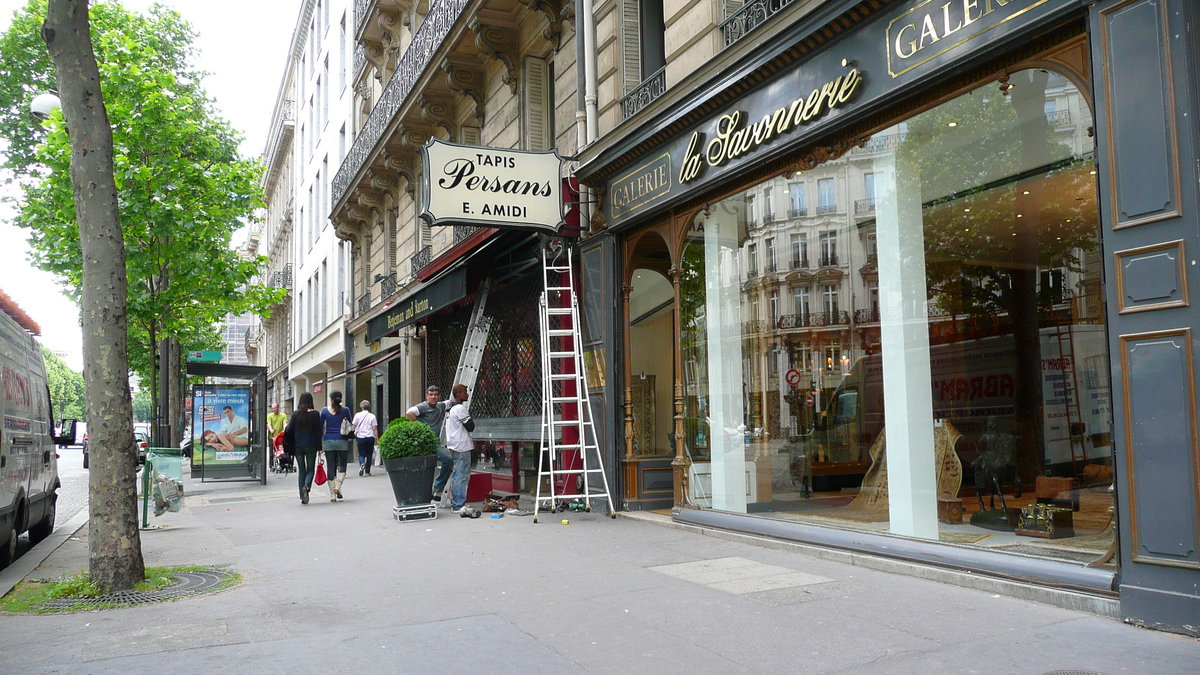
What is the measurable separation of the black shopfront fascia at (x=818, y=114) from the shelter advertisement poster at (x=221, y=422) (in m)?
12.0

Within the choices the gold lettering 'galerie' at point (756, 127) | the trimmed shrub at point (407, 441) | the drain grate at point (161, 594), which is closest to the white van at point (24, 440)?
the drain grate at point (161, 594)

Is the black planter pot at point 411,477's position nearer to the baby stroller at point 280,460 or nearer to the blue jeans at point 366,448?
the blue jeans at point 366,448

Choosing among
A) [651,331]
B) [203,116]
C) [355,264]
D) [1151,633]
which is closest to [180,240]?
[203,116]

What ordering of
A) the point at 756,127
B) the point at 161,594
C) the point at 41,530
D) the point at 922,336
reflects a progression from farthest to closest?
the point at 41,530 < the point at 756,127 < the point at 922,336 < the point at 161,594

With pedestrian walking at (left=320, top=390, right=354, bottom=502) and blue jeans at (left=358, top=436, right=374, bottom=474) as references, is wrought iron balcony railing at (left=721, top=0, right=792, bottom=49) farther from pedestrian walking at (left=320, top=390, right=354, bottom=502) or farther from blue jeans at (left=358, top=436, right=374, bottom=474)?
blue jeans at (left=358, top=436, right=374, bottom=474)

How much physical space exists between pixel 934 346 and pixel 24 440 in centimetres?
882

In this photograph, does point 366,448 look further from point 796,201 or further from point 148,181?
point 796,201

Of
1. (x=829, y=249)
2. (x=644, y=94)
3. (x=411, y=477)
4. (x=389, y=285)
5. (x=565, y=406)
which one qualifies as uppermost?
(x=644, y=94)

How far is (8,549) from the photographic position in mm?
8594

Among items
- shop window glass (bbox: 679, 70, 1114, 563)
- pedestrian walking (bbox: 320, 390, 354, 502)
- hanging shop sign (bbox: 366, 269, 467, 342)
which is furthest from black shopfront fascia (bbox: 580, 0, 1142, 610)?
pedestrian walking (bbox: 320, 390, 354, 502)

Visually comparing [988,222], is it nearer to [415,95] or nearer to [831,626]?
[831,626]

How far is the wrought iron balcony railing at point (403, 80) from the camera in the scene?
1683 cm

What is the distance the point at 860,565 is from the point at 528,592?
2.60 m

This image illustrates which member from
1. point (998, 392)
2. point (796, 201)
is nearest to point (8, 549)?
point (796, 201)
